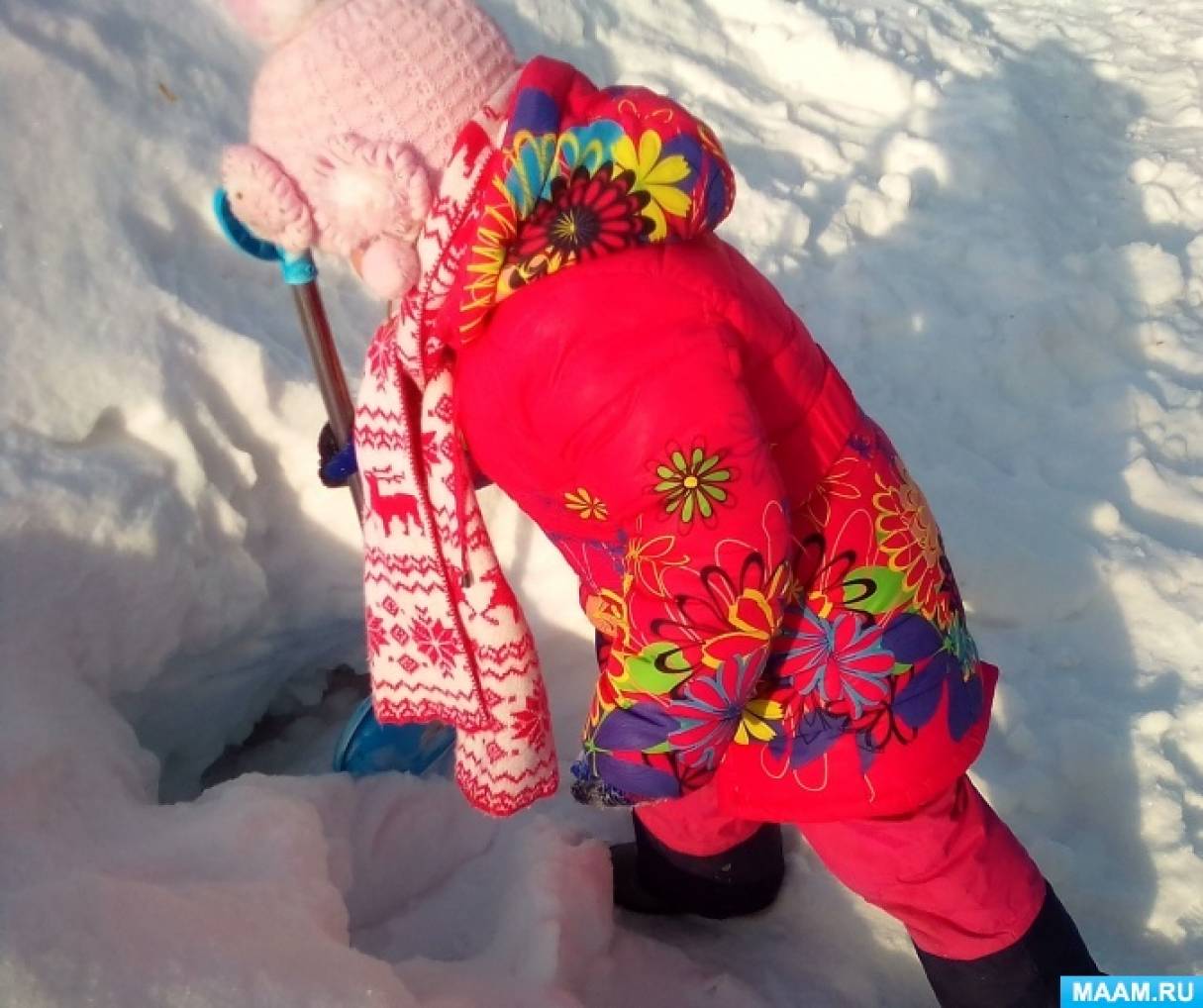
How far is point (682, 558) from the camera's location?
98cm

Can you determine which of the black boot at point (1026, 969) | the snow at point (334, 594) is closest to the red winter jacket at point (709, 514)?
the black boot at point (1026, 969)

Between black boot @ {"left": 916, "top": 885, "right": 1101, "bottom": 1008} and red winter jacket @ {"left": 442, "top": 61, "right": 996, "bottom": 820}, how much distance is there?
0.22 m

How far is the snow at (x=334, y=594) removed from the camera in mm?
1197

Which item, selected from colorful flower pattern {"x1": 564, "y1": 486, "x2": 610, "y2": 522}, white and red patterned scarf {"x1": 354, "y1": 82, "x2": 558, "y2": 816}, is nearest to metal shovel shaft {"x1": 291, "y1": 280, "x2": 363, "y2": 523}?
white and red patterned scarf {"x1": 354, "y1": 82, "x2": 558, "y2": 816}

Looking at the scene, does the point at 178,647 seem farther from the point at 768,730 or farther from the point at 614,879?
the point at 768,730

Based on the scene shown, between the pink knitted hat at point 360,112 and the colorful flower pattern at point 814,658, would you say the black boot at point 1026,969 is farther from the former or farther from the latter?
the pink knitted hat at point 360,112

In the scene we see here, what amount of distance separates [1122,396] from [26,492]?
6.58 ft

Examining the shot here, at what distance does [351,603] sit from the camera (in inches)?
71.7

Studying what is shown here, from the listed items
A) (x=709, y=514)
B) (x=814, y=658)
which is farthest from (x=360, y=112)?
(x=814, y=658)

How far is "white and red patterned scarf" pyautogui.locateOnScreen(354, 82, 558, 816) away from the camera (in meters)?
1.12

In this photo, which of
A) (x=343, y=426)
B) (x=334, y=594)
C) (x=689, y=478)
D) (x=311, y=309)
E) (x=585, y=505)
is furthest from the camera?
(x=334, y=594)

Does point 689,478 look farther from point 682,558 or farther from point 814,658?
point 814,658

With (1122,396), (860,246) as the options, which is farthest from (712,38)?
(1122,396)

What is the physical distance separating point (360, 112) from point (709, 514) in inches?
19.3
